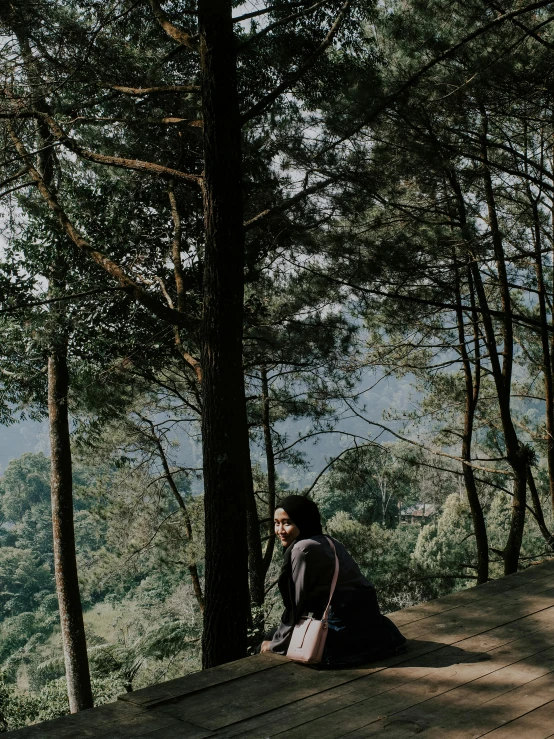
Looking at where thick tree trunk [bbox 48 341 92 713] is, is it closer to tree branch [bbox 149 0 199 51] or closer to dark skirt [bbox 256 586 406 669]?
tree branch [bbox 149 0 199 51]

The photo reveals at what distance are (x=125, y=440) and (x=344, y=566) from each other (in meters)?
9.62

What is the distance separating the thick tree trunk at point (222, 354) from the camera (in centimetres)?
465

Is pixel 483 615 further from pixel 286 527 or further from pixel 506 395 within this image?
pixel 506 395

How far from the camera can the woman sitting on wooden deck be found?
9.71ft

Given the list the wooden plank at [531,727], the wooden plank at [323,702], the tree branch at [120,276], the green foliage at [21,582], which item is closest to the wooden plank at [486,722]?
the wooden plank at [531,727]

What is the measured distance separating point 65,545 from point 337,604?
21.9 ft

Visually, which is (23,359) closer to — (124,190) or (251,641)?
(124,190)

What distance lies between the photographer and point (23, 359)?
30.4ft

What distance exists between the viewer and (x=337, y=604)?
2.97 metres

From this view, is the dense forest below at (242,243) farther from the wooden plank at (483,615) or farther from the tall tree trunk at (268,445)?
the wooden plank at (483,615)

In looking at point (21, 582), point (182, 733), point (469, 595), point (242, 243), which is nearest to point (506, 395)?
point (242, 243)

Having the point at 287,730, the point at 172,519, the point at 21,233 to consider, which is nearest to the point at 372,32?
the point at 21,233

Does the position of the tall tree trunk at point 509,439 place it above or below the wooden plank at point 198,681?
above

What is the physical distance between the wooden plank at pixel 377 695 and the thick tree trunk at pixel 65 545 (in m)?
6.47
